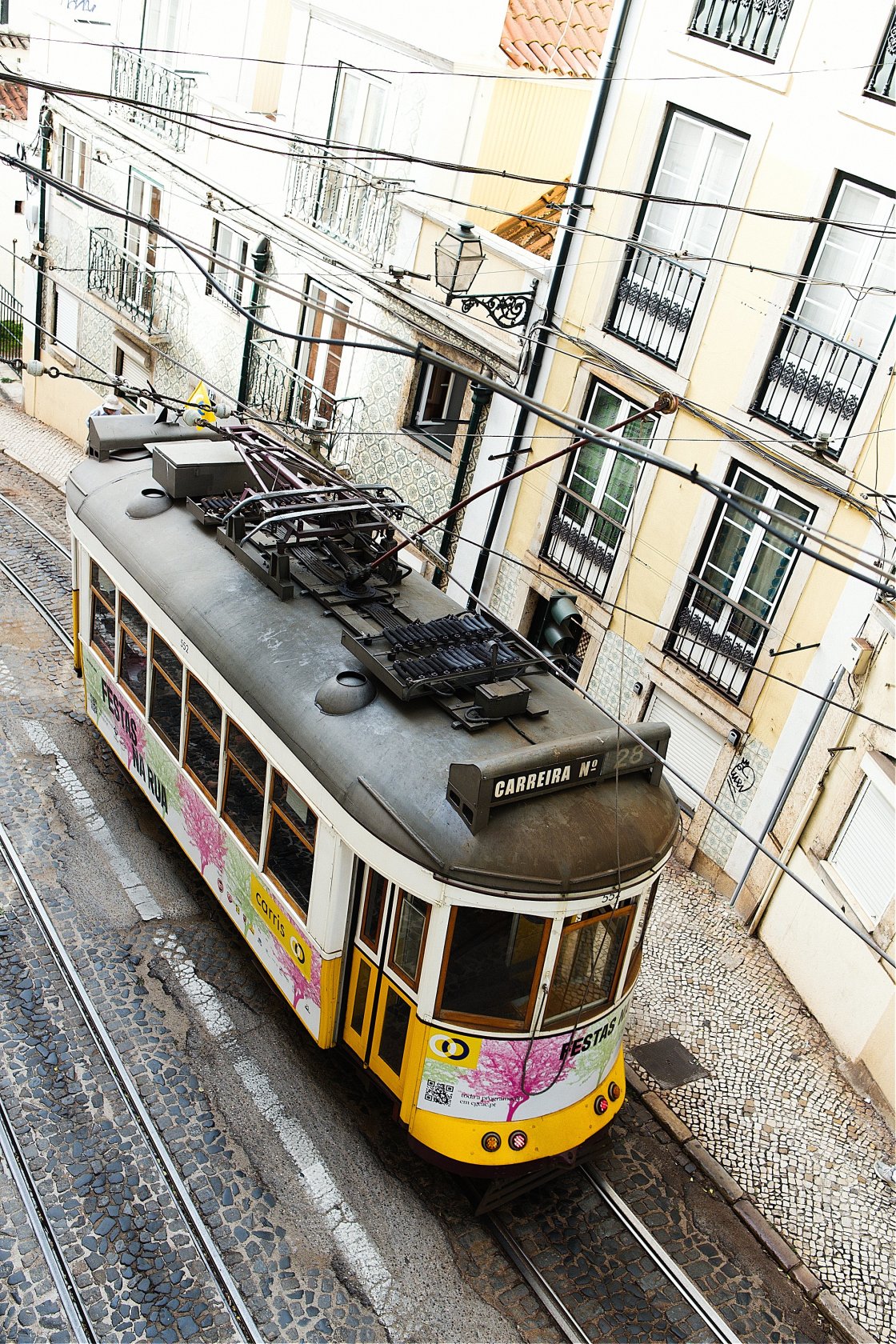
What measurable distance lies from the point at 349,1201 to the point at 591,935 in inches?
104

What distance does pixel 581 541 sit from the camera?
13.8 meters

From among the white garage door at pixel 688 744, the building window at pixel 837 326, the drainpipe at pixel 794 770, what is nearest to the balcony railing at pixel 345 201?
the building window at pixel 837 326

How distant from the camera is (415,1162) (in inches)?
346

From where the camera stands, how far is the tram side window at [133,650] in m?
10.5

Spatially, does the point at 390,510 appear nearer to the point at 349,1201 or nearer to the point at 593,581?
the point at 593,581

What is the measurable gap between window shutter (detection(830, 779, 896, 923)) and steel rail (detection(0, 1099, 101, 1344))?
21.7 feet

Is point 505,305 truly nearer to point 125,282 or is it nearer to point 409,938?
point 409,938

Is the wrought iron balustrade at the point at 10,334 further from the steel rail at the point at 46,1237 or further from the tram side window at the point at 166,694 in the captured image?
the steel rail at the point at 46,1237

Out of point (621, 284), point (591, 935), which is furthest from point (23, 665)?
point (591, 935)

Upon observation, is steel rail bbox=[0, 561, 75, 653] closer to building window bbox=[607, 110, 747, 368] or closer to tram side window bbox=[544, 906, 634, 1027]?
building window bbox=[607, 110, 747, 368]

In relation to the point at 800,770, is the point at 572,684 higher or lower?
higher

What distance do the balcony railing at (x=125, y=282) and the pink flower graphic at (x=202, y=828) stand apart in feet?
39.6

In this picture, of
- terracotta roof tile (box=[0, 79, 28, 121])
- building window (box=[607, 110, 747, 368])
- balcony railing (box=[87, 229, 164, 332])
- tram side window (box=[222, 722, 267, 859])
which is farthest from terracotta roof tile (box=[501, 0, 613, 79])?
terracotta roof tile (box=[0, 79, 28, 121])

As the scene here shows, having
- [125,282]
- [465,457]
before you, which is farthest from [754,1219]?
[125,282]
